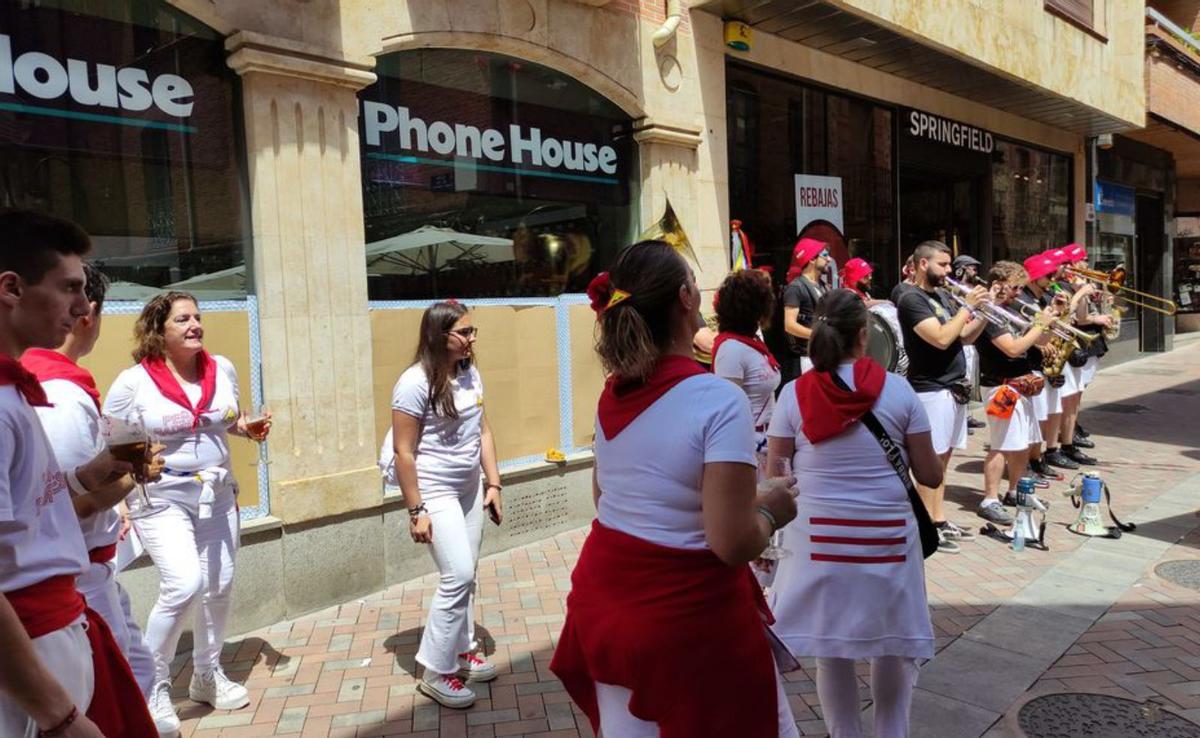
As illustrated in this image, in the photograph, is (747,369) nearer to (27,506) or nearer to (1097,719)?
(1097,719)

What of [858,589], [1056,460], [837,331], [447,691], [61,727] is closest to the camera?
[61,727]

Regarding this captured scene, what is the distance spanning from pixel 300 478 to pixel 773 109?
253 inches

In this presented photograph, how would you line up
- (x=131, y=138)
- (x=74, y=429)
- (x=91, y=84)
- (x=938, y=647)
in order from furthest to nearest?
(x=131, y=138), (x=91, y=84), (x=938, y=647), (x=74, y=429)

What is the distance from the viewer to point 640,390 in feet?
6.73

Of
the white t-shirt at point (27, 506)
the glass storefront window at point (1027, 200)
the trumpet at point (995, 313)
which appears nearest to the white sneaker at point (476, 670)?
the white t-shirt at point (27, 506)

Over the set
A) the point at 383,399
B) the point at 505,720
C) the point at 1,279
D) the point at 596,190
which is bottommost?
the point at 505,720

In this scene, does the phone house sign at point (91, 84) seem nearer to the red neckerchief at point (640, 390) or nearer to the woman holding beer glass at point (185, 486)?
the woman holding beer glass at point (185, 486)

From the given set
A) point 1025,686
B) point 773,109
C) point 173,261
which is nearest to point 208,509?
point 173,261

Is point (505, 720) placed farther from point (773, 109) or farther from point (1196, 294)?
point (1196, 294)

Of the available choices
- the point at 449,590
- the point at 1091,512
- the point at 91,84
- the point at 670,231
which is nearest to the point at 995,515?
the point at 1091,512

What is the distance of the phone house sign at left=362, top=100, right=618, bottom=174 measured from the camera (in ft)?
18.8

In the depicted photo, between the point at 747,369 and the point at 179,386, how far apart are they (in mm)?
2918

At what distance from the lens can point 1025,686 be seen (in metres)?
3.79

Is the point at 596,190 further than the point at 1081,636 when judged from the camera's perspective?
Yes
